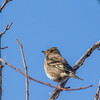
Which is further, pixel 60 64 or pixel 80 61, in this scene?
pixel 60 64

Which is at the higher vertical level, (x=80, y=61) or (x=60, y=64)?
(x=60, y=64)

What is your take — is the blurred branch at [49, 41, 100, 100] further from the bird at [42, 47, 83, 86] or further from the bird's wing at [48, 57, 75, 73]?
the bird's wing at [48, 57, 75, 73]

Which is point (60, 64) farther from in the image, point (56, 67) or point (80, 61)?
point (80, 61)

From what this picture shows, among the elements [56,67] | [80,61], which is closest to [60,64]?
[56,67]

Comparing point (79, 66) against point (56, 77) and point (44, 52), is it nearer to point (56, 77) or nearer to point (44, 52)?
point (56, 77)

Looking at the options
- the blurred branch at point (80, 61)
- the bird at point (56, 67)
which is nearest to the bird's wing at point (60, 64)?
the bird at point (56, 67)

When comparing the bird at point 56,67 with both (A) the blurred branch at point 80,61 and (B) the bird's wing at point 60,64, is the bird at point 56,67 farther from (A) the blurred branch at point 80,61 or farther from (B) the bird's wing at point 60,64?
(A) the blurred branch at point 80,61

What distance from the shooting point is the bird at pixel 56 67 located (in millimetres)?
5555

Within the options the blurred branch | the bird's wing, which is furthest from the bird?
the blurred branch

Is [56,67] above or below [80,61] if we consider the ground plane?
above

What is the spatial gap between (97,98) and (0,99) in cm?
99

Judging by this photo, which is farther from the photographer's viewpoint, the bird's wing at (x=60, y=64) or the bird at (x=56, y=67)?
the bird's wing at (x=60, y=64)

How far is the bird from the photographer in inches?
219

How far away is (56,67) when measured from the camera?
6.09m
